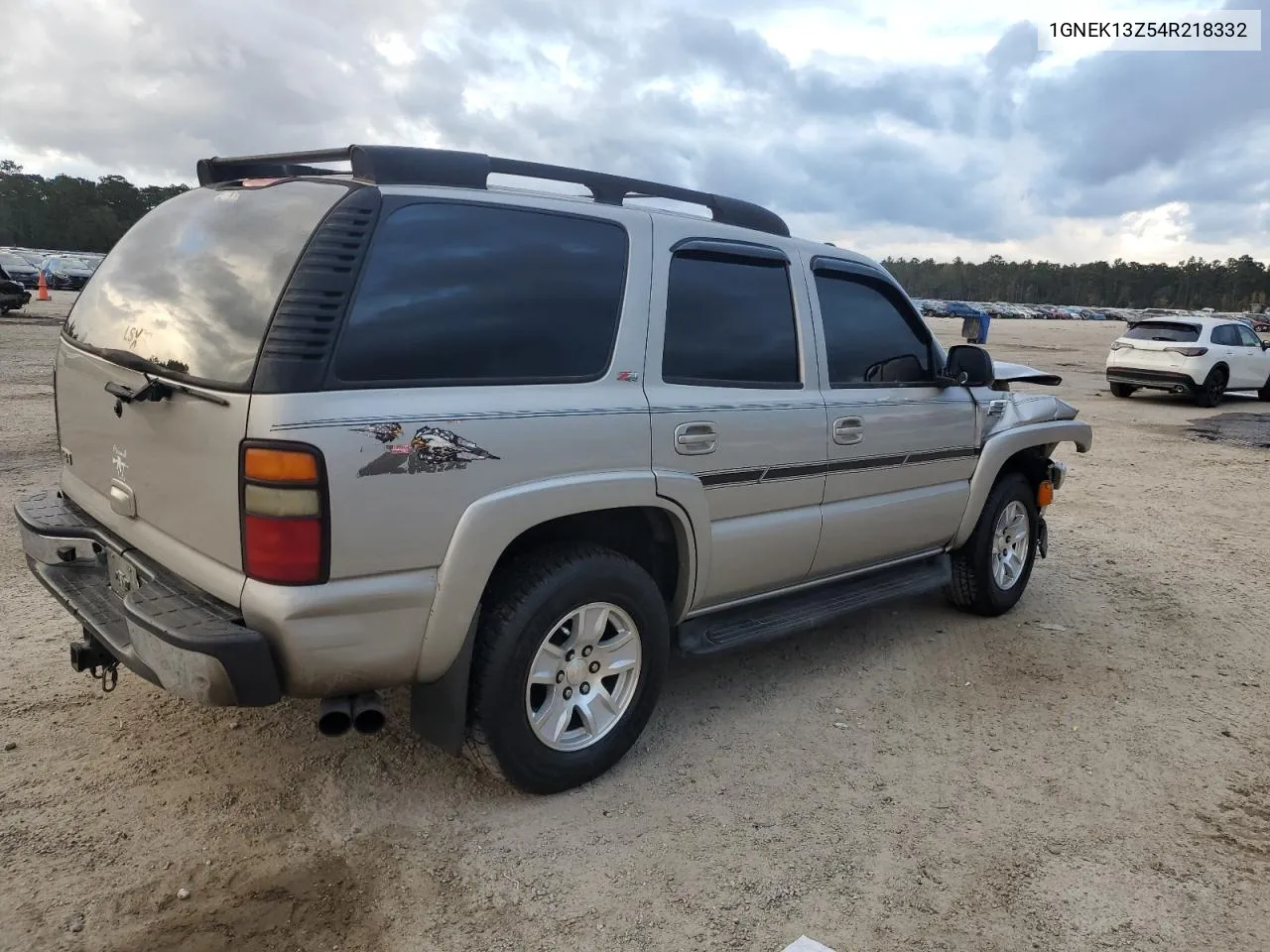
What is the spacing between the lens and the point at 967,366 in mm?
4625

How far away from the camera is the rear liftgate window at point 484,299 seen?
8.66ft

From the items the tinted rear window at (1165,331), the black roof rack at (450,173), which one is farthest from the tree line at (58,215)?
the black roof rack at (450,173)

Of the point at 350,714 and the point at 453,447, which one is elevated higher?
the point at 453,447

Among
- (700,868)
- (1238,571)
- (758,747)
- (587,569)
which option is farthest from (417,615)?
(1238,571)

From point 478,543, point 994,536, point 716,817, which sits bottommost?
point 716,817

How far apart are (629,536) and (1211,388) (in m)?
17.8

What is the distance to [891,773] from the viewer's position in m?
3.53

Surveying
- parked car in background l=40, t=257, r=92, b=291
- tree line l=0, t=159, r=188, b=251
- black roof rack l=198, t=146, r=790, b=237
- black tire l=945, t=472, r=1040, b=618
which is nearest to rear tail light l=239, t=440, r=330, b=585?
black roof rack l=198, t=146, r=790, b=237

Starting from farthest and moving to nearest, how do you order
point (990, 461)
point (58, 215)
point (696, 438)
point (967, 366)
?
point (58, 215) < point (990, 461) < point (967, 366) < point (696, 438)

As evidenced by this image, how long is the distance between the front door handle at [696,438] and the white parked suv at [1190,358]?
55.6ft

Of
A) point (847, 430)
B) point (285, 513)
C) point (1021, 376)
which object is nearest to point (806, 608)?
point (847, 430)

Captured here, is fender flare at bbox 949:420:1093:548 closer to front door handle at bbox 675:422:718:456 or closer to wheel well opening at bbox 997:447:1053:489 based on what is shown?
wheel well opening at bbox 997:447:1053:489

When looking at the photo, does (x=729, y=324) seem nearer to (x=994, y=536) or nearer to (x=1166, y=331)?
Result: (x=994, y=536)

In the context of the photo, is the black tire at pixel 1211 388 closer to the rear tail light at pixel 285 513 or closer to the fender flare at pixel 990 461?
the fender flare at pixel 990 461
